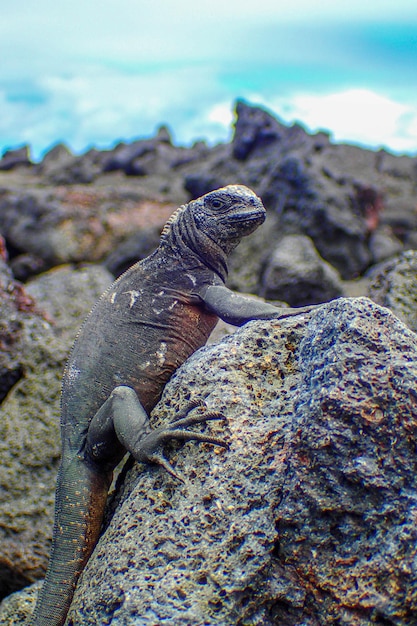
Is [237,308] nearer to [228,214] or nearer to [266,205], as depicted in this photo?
[228,214]

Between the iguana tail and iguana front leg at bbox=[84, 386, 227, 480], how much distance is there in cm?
11

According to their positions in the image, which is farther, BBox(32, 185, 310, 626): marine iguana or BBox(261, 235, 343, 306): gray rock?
BBox(261, 235, 343, 306): gray rock

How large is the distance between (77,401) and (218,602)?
1315 mm

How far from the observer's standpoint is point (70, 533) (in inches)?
120

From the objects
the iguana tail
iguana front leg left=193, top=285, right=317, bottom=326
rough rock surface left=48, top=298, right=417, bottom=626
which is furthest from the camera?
iguana front leg left=193, top=285, right=317, bottom=326

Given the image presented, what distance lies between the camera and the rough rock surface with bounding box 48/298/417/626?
2.22 meters

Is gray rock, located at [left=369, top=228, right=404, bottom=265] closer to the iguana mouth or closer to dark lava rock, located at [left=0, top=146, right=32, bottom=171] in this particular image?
the iguana mouth

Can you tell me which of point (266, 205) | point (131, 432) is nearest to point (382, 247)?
point (266, 205)

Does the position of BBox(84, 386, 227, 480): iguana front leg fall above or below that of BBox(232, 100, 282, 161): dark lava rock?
above

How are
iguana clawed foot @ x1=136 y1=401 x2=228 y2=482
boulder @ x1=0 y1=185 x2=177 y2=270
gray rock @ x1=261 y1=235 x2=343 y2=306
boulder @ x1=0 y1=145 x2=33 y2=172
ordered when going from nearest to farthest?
iguana clawed foot @ x1=136 y1=401 x2=228 y2=482
gray rock @ x1=261 y1=235 x2=343 y2=306
boulder @ x1=0 y1=185 x2=177 y2=270
boulder @ x1=0 y1=145 x2=33 y2=172

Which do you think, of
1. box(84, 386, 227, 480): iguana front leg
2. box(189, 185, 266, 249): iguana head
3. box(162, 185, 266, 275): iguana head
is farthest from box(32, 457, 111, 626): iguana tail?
box(189, 185, 266, 249): iguana head

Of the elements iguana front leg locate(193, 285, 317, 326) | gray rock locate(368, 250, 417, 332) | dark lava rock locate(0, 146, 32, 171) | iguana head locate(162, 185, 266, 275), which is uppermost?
iguana head locate(162, 185, 266, 275)

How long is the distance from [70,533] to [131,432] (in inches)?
24.6

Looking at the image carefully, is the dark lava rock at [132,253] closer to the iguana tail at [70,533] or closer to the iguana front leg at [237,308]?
the iguana front leg at [237,308]
